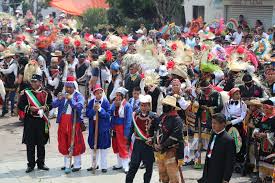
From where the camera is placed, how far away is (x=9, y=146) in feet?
43.0

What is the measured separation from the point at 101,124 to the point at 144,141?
175cm

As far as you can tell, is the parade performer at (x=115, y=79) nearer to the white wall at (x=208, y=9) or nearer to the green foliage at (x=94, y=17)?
the white wall at (x=208, y=9)

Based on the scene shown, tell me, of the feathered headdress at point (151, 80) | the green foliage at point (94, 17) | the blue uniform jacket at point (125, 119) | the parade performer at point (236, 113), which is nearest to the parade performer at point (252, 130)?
the parade performer at point (236, 113)

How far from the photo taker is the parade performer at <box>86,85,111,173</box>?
11.0 meters

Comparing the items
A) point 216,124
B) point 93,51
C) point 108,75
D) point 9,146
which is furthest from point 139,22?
point 216,124

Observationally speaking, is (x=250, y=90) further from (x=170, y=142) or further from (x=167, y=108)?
(x=170, y=142)

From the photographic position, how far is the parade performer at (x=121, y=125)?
10.9 meters

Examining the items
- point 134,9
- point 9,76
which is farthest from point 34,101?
point 134,9

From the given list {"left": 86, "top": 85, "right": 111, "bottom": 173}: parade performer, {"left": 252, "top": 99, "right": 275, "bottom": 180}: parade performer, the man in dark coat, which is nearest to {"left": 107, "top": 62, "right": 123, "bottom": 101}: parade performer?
{"left": 86, "top": 85, "right": 111, "bottom": 173}: parade performer

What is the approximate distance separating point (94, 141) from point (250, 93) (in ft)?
10.5

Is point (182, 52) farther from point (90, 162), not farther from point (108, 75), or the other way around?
point (90, 162)

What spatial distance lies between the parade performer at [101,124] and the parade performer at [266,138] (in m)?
2.80

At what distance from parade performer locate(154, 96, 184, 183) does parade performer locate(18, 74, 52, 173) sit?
9.24ft

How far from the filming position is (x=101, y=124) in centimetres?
1106
